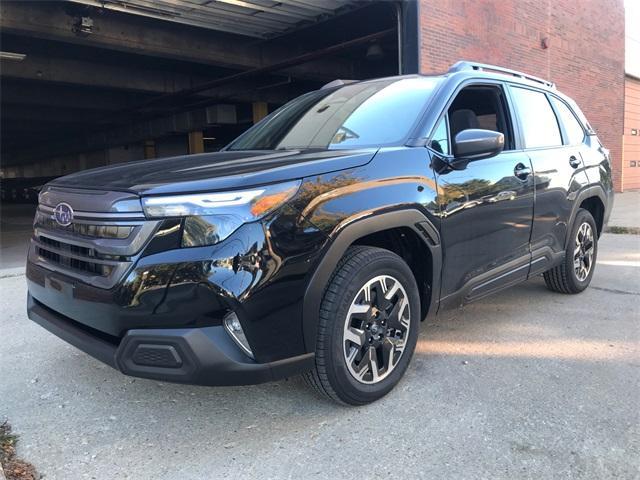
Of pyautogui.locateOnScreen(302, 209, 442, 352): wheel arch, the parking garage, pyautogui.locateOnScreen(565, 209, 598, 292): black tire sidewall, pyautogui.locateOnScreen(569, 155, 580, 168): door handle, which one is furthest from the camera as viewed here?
the parking garage

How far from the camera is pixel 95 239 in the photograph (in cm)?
254

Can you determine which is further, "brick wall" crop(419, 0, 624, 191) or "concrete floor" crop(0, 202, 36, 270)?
"brick wall" crop(419, 0, 624, 191)

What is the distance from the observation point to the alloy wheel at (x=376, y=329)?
2.85 metres

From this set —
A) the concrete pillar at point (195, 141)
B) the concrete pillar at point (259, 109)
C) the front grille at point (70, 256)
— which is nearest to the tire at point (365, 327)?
the front grille at point (70, 256)

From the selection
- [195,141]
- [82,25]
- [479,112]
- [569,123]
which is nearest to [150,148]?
[195,141]

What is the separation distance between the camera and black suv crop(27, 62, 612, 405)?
2.38 metres

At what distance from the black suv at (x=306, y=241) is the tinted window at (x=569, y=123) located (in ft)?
3.39

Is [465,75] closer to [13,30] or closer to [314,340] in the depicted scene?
[314,340]

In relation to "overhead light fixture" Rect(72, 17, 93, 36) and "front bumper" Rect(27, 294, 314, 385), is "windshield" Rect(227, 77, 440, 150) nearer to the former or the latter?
"front bumper" Rect(27, 294, 314, 385)

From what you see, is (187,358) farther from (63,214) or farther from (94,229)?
(63,214)

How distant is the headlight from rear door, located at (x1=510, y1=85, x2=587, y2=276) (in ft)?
8.67

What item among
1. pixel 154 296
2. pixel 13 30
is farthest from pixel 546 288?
pixel 13 30

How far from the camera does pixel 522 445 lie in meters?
2.63

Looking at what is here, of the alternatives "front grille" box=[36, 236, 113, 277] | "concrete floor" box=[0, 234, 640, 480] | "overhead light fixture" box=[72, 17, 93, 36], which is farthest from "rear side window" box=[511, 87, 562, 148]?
"overhead light fixture" box=[72, 17, 93, 36]
